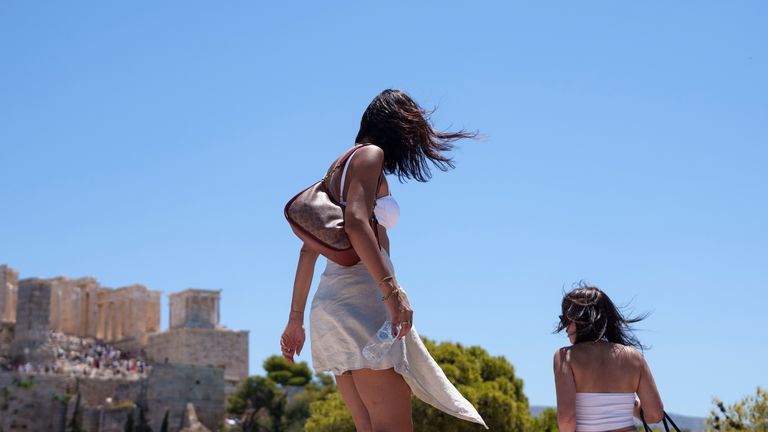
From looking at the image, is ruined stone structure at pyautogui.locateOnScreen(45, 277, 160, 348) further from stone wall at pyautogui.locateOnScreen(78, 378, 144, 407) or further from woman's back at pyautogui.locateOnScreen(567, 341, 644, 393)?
woman's back at pyautogui.locateOnScreen(567, 341, 644, 393)

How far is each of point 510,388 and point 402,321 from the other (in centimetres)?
1725

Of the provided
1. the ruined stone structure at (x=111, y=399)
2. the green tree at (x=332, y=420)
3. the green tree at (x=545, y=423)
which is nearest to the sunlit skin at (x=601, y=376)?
the green tree at (x=332, y=420)

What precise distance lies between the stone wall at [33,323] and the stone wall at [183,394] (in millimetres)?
10378

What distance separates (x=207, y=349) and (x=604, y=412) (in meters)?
56.4

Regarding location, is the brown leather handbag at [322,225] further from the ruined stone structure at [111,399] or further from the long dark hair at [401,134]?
the ruined stone structure at [111,399]

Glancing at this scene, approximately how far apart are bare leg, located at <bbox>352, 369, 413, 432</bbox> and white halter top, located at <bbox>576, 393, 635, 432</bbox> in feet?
2.34

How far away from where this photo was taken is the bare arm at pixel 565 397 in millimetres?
4047

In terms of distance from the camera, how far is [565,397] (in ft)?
13.4

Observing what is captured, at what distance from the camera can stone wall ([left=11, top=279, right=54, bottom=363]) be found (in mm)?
52500

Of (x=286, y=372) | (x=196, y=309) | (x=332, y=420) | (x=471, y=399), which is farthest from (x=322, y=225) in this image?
(x=196, y=309)

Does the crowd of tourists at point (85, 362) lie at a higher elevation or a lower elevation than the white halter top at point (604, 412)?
higher

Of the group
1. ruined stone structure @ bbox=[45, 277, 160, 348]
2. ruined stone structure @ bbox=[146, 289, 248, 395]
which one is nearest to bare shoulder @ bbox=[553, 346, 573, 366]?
ruined stone structure @ bbox=[146, 289, 248, 395]

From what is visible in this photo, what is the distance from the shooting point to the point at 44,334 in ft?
176

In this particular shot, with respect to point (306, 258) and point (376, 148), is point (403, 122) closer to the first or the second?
point (376, 148)
